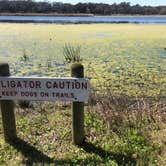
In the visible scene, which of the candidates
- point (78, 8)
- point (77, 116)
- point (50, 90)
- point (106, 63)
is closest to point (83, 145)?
point (77, 116)

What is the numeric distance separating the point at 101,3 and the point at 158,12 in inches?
587

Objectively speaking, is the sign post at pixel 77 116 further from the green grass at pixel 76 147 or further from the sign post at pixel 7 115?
the sign post at pixel 7 115

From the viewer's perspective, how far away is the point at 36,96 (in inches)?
131

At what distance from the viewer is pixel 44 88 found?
331 cm

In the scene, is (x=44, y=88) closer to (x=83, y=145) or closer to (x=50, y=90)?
(x=50, y=90)

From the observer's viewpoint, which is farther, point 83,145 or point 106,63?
point 106,63

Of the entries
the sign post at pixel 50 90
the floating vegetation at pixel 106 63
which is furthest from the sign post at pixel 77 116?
the floating vegetation at pixel 106 63

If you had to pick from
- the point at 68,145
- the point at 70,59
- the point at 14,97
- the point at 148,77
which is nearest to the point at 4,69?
the point at 14,97

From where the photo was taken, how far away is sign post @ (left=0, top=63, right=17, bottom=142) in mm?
3363

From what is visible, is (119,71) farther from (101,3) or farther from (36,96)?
(101,3)

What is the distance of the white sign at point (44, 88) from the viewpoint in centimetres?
324

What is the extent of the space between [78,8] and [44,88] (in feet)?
247

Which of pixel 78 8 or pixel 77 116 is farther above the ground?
pixel 77 116

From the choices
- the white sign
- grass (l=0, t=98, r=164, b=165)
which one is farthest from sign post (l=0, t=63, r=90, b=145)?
grass (l=0, t=98, r=164, b=165)
